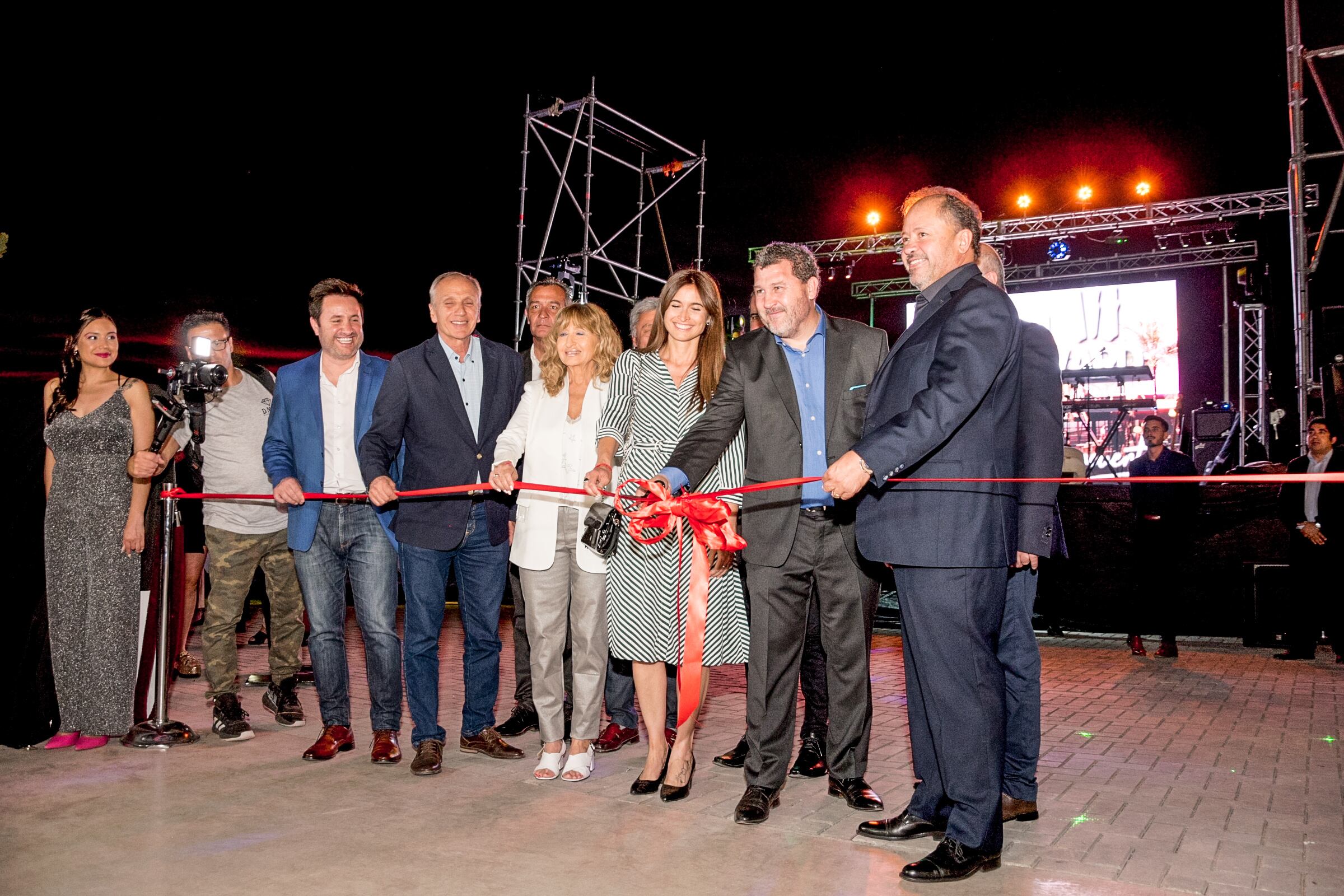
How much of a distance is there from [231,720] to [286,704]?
0.40 metres

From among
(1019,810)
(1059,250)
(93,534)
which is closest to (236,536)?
(93,534)

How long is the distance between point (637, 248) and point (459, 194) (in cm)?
217

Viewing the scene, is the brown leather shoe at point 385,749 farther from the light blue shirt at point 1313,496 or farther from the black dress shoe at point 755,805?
the light blue shirt at point 1313,496

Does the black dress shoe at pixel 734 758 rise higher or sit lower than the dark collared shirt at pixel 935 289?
lower

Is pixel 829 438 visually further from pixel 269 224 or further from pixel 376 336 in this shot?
pixel 376 336

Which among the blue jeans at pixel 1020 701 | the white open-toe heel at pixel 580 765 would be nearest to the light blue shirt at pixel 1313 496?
the blue jeans at pixel 1020 701

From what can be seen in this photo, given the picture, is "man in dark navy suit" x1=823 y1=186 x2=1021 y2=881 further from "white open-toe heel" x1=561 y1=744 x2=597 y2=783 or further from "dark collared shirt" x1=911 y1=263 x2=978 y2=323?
"white open-toe heel" x1=561 y1=744 x2=597 y2=783

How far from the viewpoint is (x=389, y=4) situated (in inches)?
341

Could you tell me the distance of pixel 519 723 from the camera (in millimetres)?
4523

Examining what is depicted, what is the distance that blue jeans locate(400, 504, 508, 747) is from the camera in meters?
3.92

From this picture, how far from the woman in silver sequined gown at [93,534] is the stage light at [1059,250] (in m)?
14.8

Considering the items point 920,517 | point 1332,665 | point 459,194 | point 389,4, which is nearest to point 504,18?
point 389,4

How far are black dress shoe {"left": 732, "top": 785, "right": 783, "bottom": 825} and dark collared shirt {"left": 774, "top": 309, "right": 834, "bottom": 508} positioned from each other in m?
0.98

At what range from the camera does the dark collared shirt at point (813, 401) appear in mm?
3336
